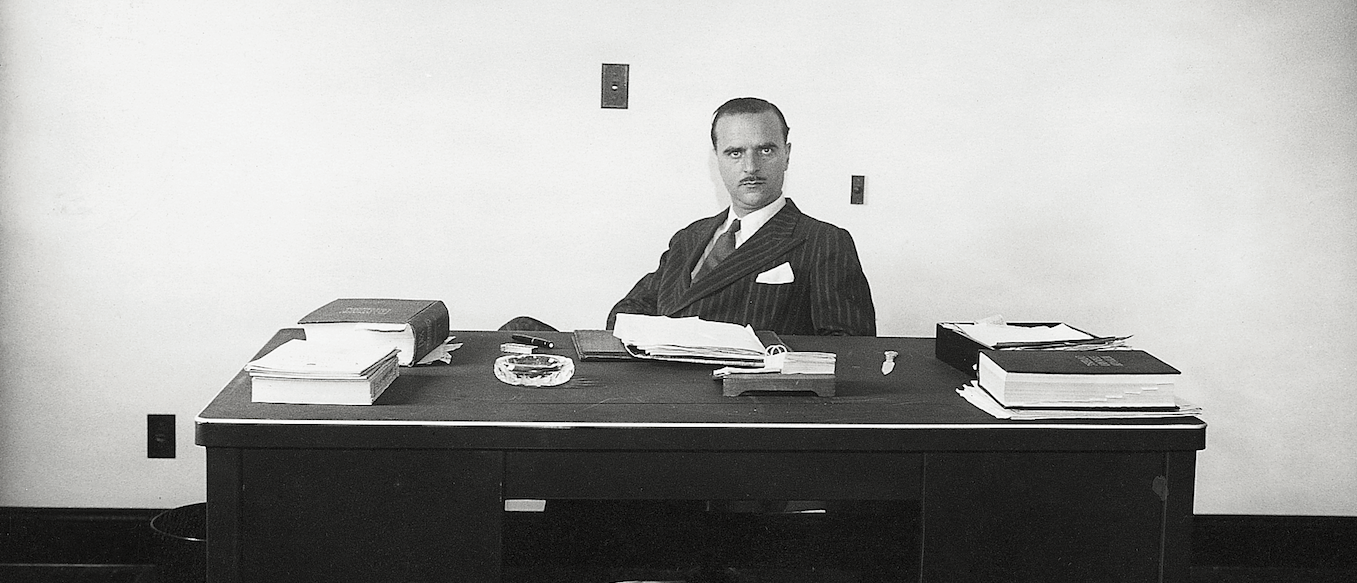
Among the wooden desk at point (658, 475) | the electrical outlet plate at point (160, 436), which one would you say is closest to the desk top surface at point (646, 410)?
the wooden desk at point (658, 475)

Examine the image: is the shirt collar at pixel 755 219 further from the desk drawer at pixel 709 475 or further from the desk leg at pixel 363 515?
the desk leg at pixel 363 515

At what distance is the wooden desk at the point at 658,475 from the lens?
57.7 inches

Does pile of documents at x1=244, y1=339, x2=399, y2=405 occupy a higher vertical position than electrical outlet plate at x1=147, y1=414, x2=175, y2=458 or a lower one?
higher

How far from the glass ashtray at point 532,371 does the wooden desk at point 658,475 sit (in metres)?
0.11

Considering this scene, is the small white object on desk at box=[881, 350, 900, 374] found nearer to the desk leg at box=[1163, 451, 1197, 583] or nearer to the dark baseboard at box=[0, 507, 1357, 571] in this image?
the desk leg at box=[1163, 451, 1197, 583]

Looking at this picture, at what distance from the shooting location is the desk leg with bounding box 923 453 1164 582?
1.54 meters

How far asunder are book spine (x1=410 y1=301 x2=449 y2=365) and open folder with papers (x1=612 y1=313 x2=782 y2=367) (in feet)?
Answer: 0.96

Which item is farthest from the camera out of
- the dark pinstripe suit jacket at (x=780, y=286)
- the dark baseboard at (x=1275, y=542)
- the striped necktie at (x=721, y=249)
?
the dark baseboard at (x=1275, y=542)

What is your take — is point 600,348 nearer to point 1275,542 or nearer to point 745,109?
point 745,109

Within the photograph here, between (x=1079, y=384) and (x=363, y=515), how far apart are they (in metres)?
0.92

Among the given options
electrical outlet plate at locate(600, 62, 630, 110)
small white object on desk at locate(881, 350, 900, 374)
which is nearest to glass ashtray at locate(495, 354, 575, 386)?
small white object on desk at locate(881, 350, 900, 374)

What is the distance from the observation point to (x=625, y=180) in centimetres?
289

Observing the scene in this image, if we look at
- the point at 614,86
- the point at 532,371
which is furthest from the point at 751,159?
the point at 532,371

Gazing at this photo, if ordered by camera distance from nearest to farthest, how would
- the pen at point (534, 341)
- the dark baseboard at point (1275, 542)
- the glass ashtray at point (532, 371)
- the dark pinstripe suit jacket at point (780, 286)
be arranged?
the glass ashtray at point (532, 371)
the pen at point (534, 341)
the dark pinstripe suit jacket at point (780, 286)
the dark baseboard at point (1275, 542)
